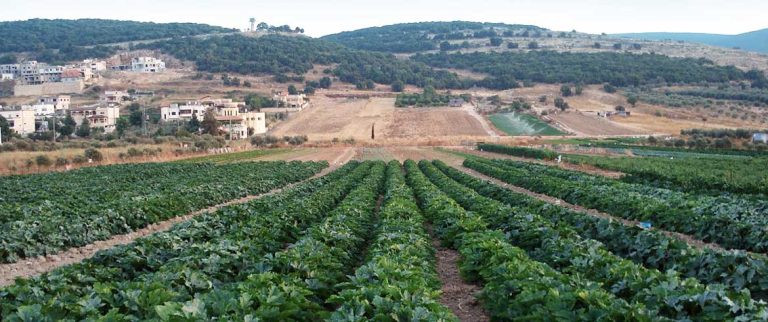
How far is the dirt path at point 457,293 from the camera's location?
386 inches

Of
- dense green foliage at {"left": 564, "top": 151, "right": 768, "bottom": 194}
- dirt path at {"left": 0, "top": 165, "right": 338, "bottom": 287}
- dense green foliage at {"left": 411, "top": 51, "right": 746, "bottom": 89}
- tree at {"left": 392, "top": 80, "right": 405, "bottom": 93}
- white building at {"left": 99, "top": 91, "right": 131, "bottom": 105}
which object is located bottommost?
dense green foliage at {"left": 564, "top": 151, "right": 768, "bottom": 194}

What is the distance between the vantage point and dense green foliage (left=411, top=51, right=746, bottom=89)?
140m

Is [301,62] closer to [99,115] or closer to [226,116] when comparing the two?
[99,115]

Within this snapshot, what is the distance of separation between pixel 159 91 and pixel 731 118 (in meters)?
110

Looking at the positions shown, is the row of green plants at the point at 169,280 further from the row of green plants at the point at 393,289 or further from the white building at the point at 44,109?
the white building at the point at 44,109

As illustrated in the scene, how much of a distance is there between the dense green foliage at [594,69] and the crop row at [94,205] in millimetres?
121091

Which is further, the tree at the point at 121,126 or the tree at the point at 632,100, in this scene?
the tree at the point at 632,100

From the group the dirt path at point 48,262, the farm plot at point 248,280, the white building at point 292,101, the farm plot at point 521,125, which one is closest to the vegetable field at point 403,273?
the farm plot at point 248,280

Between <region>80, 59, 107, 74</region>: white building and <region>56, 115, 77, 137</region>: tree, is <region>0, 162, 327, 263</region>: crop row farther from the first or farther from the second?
<region>80, 59, 107, 74</region>: white building

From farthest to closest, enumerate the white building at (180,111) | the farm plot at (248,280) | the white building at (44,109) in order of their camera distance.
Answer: the white building at (44,109)
the white building at (180,111)
the farm plot at (248,280)

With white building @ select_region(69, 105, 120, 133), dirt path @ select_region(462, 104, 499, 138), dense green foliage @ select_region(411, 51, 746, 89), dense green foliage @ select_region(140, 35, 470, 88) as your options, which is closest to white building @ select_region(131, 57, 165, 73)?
dense green foliage @ select_region(140, 35, 470, 88)

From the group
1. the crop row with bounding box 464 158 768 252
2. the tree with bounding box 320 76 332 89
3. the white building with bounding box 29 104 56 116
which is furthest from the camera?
the tree with bounding box 320 76 332 89

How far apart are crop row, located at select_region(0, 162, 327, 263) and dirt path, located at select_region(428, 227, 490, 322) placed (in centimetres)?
945

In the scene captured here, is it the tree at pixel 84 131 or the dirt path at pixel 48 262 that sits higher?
the dirt path at pixel 48 262
